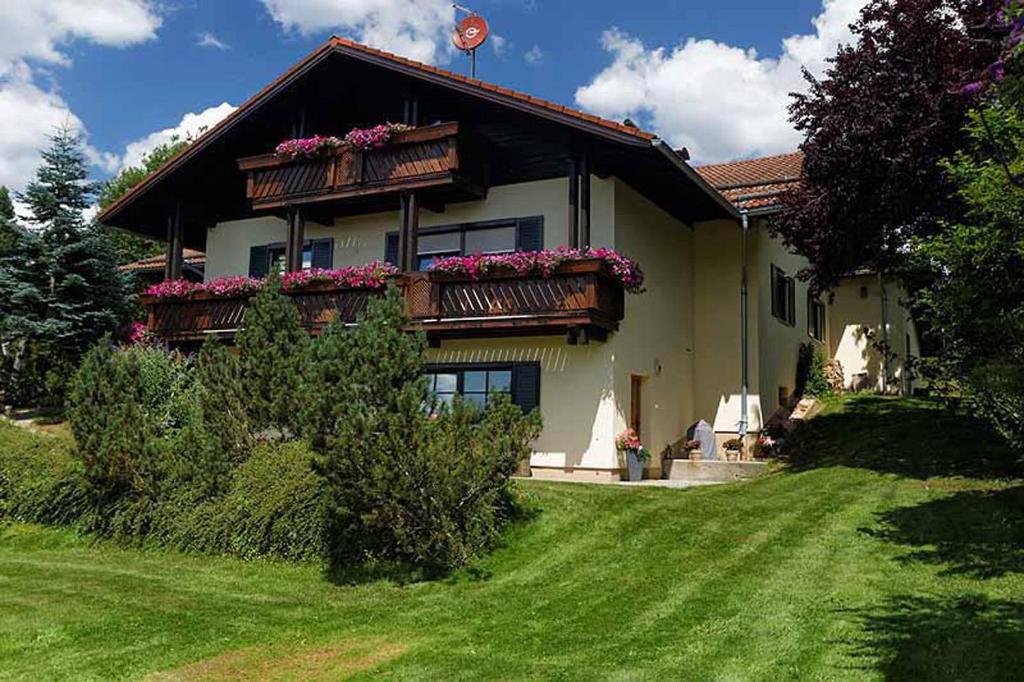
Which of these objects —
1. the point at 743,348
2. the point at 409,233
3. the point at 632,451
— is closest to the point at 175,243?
the point at 409,233

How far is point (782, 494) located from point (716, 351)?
668 centimetres

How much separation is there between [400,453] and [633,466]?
713 centimetres

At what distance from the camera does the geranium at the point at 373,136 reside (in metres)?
16.5

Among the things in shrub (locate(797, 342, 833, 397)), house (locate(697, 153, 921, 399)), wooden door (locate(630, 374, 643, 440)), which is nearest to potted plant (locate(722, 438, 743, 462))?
house (locate(697, 153, 921, 399))

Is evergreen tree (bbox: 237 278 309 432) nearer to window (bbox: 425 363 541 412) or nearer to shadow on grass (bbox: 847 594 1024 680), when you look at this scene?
window (bbox: 425 363 541 412)

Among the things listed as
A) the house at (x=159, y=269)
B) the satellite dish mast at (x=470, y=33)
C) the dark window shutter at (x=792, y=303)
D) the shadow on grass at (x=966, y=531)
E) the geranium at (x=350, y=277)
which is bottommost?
the shadow on grass at (x=966, y=531)

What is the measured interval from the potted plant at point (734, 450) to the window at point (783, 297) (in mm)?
3836

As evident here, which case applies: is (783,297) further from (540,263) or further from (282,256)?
(282,256)

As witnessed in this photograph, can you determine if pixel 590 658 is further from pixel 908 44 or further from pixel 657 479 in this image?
pixel 908 44

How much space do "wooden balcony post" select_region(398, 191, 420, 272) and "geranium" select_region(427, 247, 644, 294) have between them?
3.12 feet

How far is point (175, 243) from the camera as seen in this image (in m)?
19.6

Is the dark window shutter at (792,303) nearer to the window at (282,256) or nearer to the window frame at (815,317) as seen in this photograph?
the window frame at (815,317)

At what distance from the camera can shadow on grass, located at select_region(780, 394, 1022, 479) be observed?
13391 mm

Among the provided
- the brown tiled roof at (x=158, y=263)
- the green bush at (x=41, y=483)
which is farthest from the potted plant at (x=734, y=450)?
the brown tiled roof at (x=158, y=263)
